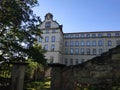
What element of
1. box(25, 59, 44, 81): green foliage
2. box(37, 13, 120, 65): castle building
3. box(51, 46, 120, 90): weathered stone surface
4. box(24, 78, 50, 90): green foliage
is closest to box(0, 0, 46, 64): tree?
box(24, 78, 50, 90): green foliage

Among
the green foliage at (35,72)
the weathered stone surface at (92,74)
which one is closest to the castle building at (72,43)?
the green foliage at (35,72)

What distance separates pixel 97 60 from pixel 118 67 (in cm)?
91

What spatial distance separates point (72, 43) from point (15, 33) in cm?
4448

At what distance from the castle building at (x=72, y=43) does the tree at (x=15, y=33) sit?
35706mm

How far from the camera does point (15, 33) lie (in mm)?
18234

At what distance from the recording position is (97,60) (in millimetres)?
7238

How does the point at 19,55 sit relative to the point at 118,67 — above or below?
above

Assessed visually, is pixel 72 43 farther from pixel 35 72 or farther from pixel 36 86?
Answer: pixel 36 86

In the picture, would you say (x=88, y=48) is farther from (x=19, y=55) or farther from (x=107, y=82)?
(x=107, y=82)

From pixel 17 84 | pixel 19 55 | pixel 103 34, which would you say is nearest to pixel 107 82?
pixel 17 84

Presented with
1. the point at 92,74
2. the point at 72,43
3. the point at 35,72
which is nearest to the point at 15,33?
the point at 35,72

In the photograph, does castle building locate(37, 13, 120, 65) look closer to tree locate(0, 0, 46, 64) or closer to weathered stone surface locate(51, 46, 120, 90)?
tree locate(0, 0, 46, 64)

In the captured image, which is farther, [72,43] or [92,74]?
[72,43]

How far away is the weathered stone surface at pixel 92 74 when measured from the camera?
7.02 metres
